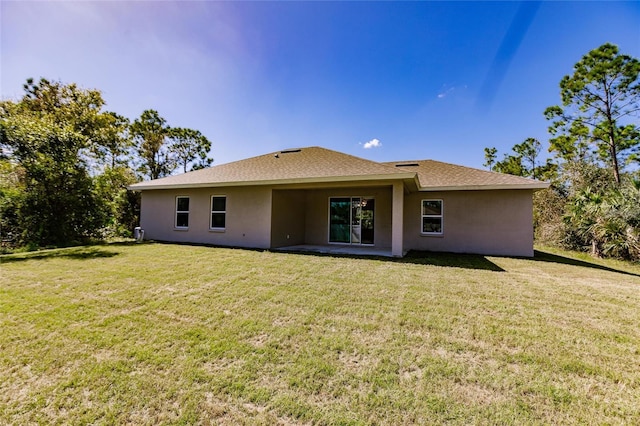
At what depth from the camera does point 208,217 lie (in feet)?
39.1

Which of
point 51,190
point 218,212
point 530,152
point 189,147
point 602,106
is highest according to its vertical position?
point 602,106

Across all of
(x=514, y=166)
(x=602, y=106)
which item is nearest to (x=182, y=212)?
(x=602, y=106)

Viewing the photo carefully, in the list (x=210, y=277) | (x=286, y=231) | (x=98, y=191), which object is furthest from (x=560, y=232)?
(x=98, y=191)

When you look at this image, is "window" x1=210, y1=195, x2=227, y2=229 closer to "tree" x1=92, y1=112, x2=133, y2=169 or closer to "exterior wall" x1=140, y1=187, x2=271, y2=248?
"exterior wall" x1=140, y1=187, x2=271, y2=248

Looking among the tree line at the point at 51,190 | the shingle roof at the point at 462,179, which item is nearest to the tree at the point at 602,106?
the shingle roof at the point at 462,179

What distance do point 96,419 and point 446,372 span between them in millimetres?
2978

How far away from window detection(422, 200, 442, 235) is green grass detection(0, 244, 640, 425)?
5.45 metres

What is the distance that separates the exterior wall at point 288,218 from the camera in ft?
35.6

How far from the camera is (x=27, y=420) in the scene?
2.00 m

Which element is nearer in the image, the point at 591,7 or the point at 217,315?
the point at 217,315

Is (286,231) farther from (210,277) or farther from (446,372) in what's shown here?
(446,372)

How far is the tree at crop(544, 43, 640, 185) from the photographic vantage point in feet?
52.6

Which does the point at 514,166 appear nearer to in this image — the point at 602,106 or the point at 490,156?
the point at 490,156

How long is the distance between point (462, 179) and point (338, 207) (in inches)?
206
